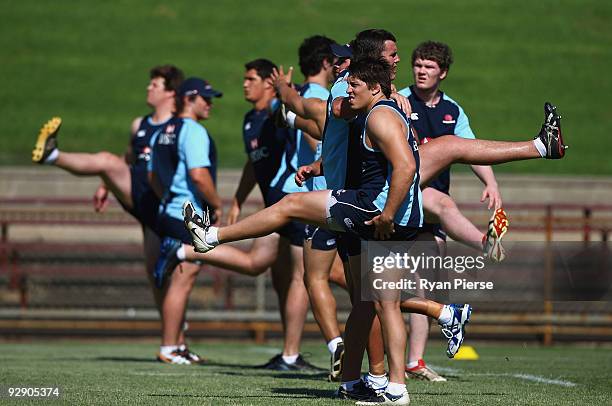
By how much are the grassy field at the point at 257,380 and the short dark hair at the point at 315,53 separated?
227cm

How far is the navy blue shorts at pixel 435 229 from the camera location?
8.27 metres

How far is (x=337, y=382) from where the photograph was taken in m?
7.82

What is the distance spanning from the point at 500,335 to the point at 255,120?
243 inches

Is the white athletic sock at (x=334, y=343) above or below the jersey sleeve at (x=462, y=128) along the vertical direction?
below

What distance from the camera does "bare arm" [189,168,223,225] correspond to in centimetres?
982

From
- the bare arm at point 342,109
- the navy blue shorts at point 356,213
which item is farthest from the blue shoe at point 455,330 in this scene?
the bare arm at point 342,109

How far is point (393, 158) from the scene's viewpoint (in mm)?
5992

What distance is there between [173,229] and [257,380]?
2240mm

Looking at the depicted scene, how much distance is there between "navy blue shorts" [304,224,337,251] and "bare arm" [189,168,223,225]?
218 centimetres

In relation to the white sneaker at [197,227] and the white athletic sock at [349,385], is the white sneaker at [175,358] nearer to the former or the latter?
the white athletic sock at [349,385]

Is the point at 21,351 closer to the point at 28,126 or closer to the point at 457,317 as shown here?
the point at 457,317

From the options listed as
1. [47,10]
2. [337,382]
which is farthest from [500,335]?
[47,10]

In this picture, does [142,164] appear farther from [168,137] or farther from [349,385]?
[349,385]

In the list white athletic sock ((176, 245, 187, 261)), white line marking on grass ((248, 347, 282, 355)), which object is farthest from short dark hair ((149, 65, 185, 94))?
white line marking on grass ((248, 347, 282, 355))
